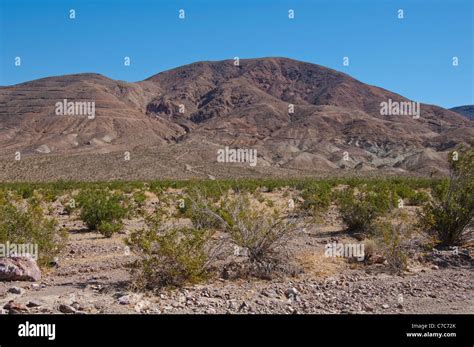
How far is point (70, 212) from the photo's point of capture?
19312mm

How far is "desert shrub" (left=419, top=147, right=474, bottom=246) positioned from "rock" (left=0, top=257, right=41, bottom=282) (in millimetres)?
8463

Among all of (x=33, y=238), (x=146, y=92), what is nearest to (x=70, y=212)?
(x=33, y=238)

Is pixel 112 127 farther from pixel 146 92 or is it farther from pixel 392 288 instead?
pixel 392 288

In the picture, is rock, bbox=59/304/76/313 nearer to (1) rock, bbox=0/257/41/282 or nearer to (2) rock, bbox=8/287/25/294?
(2) rock, bbox=8/287/25/294

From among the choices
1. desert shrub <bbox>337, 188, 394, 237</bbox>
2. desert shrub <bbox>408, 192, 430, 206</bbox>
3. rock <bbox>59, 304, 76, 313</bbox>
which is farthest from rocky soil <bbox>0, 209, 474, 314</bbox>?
desert shrub <bbox>408, 192, 430, 206</bbox>

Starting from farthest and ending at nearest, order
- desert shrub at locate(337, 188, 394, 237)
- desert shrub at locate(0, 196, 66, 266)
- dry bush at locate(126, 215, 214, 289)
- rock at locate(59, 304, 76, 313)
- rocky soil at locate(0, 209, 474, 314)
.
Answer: desert shrub at locate(337, 188, 394, 237)
desert shrub at locate(0, 196, 66, 266)
dry bush at locate(126, 215, 214, 289)
rocky soil at locate(0, 209, 474, 314)
rock at locate(59, 304, 76, 313)

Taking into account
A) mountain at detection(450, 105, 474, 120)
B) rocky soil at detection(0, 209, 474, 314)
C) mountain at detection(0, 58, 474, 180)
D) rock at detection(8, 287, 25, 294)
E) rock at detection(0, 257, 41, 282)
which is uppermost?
mountain at detection(450, 105, 474, 120)

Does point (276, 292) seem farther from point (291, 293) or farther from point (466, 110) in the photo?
point (466, 110)

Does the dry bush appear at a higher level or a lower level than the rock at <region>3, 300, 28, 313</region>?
higher

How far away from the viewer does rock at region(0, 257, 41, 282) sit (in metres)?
8.09

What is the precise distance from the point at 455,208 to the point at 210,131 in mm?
106840

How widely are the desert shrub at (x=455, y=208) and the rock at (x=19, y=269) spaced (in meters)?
8.46

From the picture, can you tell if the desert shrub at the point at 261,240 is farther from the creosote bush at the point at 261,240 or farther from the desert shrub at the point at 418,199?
the desert shrub at the point at 418,199
